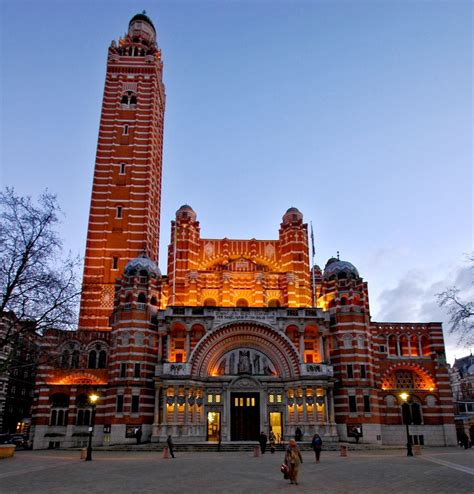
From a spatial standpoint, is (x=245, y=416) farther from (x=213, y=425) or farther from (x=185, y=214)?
(x=185, y=214)

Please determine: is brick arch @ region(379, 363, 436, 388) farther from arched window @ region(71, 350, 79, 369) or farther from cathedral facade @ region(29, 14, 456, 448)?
arched window @ region(71, 350, 79, 369)

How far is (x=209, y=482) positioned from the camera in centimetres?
1772

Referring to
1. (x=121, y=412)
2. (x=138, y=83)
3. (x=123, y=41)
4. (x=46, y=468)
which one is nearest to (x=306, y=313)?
(x=121, y=412)

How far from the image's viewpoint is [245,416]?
141 ft

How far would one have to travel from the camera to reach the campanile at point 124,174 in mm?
55969

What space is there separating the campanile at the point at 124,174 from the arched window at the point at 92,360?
214 inches

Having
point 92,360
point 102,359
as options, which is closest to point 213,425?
point 102,359

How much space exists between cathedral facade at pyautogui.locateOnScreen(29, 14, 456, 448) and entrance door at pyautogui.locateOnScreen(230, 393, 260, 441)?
91mm

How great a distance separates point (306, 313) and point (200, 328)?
10.4 meters

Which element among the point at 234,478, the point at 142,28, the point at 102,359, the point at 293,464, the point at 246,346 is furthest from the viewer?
the point at 142,28

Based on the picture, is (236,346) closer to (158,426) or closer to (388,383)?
(158,426)

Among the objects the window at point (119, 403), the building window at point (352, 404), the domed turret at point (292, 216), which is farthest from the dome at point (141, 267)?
the building window at point (352, 404)

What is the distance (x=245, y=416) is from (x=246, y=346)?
6.32m

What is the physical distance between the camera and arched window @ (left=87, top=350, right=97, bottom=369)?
4753cm
